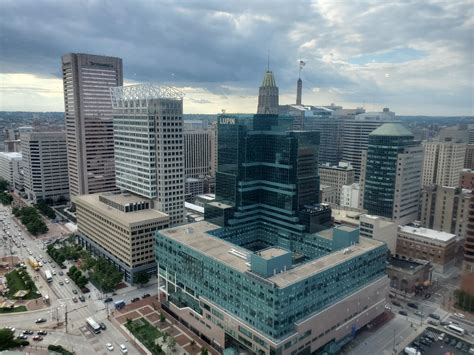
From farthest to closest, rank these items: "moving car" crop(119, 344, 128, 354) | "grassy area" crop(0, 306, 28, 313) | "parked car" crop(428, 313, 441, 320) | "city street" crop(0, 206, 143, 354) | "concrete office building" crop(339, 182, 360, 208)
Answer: "concrete office building" crop(339, 182, 360, 208), "grassy area" crop(0, 306, 28, 313), "parked car" crop(428, 313, 441, 320), "city street" crop(0, 206, 143, 354), "moving car" crop(119, 344, 128, 354)

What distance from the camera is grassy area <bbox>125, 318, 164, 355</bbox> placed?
80.1 m

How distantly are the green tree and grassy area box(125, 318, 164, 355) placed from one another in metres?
17.1

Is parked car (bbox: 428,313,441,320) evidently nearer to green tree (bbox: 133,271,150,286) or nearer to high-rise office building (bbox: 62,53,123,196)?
green tree (bbox: 133,271,150,286)

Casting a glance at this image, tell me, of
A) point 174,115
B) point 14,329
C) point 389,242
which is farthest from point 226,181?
point 14,329

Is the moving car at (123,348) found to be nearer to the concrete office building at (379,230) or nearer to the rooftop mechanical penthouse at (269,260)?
the rooftop mechanical penthouse at (269,260)

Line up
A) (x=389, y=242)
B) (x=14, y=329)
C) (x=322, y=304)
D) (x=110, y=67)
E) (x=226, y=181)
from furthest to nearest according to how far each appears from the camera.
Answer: (x=110, y=67) → (x=389, y=242) → (x=226, y=181) → (x=14, y=329) → (x=322, y=304)

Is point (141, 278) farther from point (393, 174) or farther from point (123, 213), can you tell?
point (393, 174)

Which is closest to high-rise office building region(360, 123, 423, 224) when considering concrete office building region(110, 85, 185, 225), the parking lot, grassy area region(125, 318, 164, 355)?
the parking lot

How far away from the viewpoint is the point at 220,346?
8175 centimetres

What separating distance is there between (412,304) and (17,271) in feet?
400

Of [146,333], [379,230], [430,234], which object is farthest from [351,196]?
[146,333]

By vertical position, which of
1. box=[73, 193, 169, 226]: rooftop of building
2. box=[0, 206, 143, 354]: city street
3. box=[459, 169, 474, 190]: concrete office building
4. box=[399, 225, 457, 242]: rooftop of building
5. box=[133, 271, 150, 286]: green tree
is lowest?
box=[0, 206, 143, 354]: city street

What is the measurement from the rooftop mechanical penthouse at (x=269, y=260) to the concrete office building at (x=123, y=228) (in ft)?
Answer: 44.2

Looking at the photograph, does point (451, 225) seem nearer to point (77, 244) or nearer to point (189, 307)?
point (189, 307)
